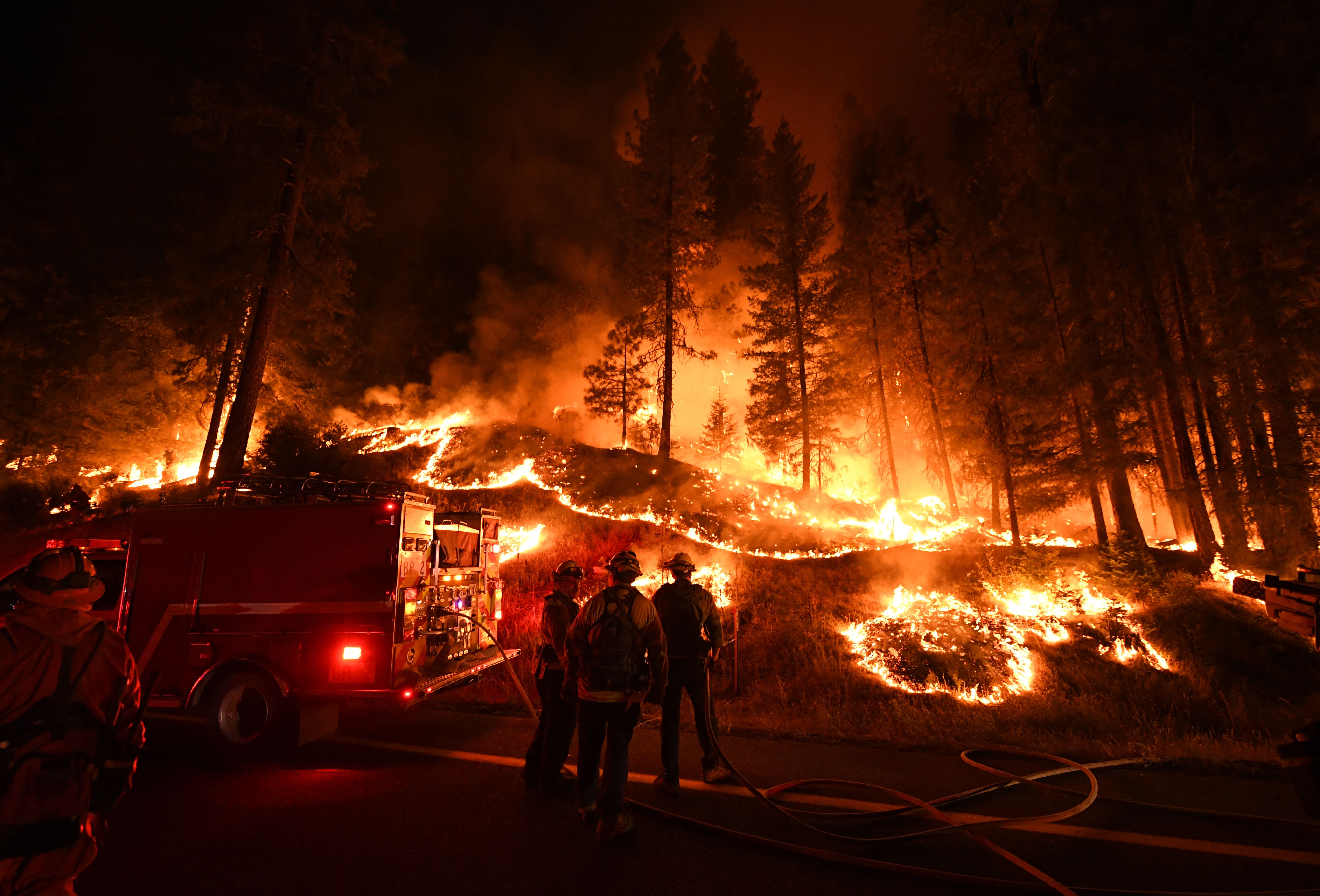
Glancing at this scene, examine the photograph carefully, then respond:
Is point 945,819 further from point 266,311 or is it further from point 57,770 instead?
point 266,311

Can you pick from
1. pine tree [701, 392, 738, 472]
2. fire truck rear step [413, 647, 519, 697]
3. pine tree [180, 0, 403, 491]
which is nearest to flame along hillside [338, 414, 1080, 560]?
pine tree [180, 0, 403, 491]

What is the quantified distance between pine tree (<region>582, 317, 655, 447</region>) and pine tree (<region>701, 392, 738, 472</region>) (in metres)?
4.73

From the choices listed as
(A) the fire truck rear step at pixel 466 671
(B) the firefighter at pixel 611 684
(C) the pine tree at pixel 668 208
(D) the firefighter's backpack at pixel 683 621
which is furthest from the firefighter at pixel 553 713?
(C) the pine tree at pixel 668 208

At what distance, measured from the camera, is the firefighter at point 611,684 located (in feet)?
14.0

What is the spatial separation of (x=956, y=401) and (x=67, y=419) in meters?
35.3

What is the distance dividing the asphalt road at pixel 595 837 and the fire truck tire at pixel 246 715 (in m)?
0.28

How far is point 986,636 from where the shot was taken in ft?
34.1

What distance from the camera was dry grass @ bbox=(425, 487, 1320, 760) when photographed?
22.6 feet

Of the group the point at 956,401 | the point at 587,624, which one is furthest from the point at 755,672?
the point at 956,401

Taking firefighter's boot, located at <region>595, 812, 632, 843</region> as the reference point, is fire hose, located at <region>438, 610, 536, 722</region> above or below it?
above

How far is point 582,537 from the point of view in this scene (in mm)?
16188

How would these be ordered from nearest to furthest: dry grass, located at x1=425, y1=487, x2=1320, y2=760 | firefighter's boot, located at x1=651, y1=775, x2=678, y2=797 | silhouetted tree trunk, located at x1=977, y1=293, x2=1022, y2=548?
firefighter's boot, located at x1=651, y1=775, x2=678, y2=797 < dry grass, located at x1=425, y1=487, x2=1320, y2=760 < silhouetted tree trunk, located at x1=977, y1=293, x2=1022, y2=548

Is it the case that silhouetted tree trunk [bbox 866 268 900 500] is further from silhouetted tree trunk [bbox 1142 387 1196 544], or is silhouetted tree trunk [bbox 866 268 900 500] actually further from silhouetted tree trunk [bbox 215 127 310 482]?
silhouetted tree trunk [bbox 215 127 310 482]

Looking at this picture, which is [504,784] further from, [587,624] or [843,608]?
[843,608]
